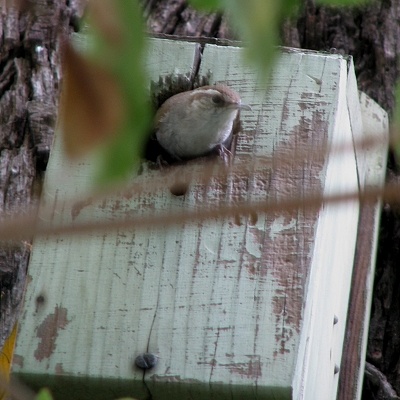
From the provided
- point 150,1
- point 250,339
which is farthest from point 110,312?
point 150,1

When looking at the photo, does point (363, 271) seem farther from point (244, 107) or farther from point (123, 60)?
point (123, 60)

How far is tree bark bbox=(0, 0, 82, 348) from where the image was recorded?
311 centimetres

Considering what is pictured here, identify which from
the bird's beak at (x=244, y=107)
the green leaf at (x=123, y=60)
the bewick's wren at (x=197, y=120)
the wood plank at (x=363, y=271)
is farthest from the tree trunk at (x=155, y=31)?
the green leaf at (x=123, y=60)

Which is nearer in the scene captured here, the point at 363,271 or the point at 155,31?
the point at 363,271

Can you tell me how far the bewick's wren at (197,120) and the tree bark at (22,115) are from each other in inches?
22.0

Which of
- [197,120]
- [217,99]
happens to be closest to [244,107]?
[217,99]

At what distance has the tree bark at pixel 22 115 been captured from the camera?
3.11 meters

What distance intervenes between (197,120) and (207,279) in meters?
0.73

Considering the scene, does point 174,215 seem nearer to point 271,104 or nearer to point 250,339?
point 250,339

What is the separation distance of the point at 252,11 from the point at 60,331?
150 cm

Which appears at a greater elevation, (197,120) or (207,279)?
(197,120)

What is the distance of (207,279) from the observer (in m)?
2.23

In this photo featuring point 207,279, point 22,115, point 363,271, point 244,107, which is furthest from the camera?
point 22,115

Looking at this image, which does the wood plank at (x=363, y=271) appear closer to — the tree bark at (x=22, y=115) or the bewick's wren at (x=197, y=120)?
the bewick's wren at (x=197, y=120)
